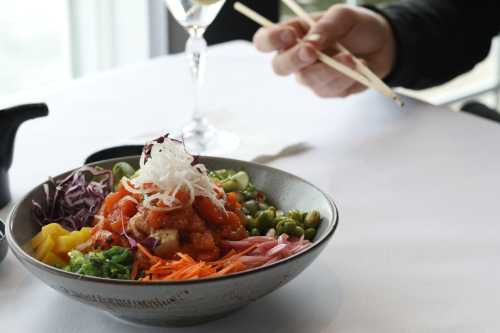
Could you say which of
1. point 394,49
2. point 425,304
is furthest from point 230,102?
point 425,304

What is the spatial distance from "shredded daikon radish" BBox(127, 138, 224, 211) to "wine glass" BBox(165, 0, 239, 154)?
0.45 metres

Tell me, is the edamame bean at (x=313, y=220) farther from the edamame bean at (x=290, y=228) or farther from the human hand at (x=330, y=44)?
the human hand at (x=330, y=44)

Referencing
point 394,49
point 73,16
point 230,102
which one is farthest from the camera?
point 73,16

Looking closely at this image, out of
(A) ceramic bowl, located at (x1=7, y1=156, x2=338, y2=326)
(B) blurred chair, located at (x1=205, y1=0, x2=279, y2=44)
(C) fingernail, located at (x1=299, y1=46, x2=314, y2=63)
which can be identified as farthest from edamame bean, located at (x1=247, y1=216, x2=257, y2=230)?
(B) blurred chair, located at (x1=205, y1=0, x2=279, y2=44)

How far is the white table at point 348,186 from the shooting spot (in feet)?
2.70

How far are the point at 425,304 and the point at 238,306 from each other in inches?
8.7

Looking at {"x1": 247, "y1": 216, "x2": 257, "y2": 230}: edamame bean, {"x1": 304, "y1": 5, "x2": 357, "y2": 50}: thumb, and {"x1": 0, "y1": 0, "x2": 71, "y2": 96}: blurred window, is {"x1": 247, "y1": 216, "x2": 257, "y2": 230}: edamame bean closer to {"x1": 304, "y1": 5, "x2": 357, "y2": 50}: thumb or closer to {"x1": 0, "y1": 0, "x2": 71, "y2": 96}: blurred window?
{"x1": 304, "y1": 5, "x2": 357, "y2": 50}: thumb

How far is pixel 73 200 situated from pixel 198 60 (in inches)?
18.7

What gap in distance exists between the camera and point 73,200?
0.95m

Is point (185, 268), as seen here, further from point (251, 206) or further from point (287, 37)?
point (287, 37)

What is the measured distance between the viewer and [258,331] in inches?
31.1

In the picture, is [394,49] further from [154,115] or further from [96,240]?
[96,240]

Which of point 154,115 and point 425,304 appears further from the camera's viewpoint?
point 154,115

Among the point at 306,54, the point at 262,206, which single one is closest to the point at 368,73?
the point at 306,54
